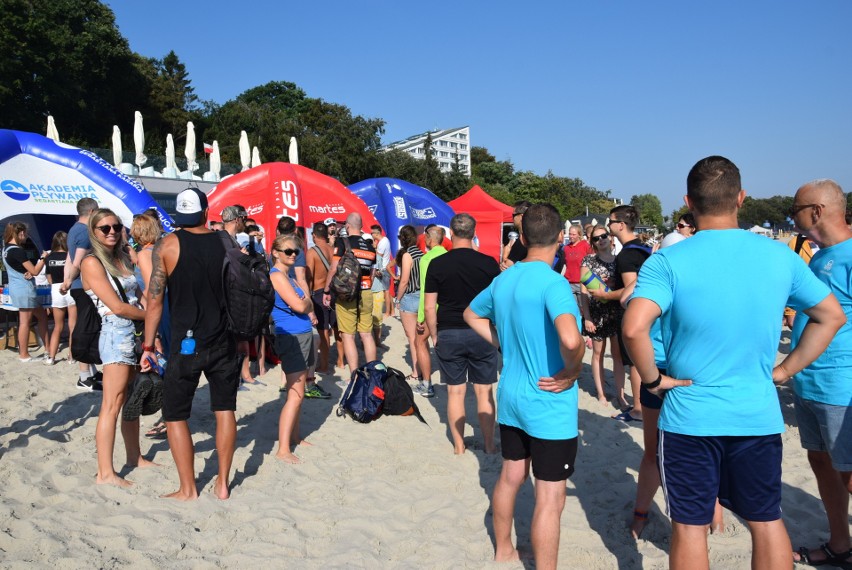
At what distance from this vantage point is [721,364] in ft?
6.96

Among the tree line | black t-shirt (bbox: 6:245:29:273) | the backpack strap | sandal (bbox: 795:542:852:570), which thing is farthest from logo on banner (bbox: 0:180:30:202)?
the tree line

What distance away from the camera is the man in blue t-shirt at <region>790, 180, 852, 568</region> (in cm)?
274

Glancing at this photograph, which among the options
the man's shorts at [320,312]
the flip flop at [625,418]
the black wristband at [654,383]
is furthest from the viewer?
the man's shorts at [320,312]

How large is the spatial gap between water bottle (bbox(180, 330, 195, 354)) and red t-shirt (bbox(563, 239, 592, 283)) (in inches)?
199

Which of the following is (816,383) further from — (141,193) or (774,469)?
(141,193)

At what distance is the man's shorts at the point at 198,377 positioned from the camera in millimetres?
3566

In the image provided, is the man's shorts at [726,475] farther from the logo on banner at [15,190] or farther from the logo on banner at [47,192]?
the logo on banner at [15,190]

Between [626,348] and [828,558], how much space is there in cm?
197

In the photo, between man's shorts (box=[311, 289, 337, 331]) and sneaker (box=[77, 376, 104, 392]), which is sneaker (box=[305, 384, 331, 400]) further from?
sneaker (box=[77, 376, 104, 392])

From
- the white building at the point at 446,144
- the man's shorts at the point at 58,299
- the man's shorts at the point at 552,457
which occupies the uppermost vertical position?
the white building at the point at 446,144

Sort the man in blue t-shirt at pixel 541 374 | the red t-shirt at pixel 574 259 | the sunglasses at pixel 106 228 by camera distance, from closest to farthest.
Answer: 1. the man in blue t-shirt at pixel 541 374
2. the sunglasses at pixel 106 228
3. the red t-shirt at pixel 574 259

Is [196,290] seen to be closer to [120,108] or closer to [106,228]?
[106,228]

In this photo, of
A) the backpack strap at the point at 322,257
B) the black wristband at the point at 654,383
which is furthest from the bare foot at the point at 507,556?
the backpack strap at the point at 322,257

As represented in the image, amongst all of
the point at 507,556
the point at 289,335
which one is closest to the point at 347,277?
the point at 289,335
